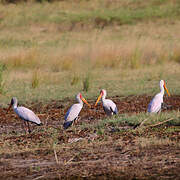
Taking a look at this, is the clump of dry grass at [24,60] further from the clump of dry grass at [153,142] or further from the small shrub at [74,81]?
the clump of dry grass at [153,142]

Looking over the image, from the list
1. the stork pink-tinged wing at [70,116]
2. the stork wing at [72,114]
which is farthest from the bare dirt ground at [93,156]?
the stork wing at [72,114]

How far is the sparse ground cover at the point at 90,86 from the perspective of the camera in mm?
6262

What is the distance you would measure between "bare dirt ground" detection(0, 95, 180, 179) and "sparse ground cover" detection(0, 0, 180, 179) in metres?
0.01

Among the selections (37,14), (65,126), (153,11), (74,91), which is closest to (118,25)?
(153,11)

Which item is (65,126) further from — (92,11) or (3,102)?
(92,11)

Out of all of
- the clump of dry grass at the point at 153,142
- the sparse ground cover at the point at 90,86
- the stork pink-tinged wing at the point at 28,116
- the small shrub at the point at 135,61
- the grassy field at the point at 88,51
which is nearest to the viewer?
the sparse ground cover at the point at 90,86

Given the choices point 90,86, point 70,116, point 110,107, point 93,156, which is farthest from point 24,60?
point 93,156

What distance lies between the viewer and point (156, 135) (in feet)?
24.0

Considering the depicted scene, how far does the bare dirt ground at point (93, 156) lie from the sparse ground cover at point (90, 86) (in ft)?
0.04

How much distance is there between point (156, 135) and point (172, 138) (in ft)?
0.97

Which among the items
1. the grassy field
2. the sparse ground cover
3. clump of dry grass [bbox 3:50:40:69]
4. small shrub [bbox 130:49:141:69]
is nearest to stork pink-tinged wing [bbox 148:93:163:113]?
the sparse ground cover

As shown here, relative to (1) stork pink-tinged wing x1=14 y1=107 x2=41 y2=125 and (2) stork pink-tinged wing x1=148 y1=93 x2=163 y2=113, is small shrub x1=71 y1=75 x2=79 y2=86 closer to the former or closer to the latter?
(1) stork pink-tinged wing x1=14 y1=107 x2=41 y2=125

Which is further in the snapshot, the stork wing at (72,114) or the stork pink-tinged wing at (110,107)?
the stork pink-tinged wing at (110,107)

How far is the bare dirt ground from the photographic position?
19.2ft
